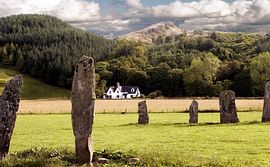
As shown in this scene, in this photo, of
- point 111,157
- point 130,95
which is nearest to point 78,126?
point 111,157

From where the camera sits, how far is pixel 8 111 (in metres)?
20.5

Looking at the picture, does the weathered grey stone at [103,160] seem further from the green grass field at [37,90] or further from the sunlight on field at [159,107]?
the green grass field at [37,90]

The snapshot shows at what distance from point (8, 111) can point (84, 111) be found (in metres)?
3.93

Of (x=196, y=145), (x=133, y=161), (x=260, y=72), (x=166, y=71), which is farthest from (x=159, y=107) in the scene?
(x=133, y=161)

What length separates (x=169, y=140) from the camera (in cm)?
2925

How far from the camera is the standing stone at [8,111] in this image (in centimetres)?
2028

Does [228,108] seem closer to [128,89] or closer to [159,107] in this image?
[159,107]

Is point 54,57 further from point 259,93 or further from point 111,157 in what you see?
point 111,157

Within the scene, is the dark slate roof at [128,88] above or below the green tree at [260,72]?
below

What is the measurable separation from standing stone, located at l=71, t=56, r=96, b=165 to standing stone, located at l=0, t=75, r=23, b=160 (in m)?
3.37

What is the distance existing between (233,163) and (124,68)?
465 feet

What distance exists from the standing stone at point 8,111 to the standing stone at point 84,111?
11.1 feet

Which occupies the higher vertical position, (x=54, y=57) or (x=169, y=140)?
(x=54, y=57)

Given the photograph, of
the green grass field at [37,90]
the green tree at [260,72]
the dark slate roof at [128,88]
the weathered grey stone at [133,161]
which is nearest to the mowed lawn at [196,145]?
the weathered grey stone at [133,161]
